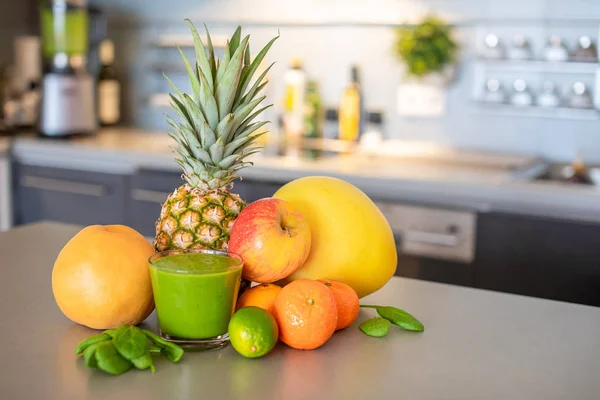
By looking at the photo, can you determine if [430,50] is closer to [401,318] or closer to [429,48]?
[429,48]

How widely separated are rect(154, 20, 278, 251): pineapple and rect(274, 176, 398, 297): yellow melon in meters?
0.10

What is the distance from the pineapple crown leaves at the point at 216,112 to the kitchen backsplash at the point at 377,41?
1858 millimetres

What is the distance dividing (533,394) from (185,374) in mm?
370

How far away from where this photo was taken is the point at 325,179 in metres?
1.06

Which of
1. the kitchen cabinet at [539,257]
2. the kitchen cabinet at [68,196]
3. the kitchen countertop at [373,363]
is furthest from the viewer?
the kitchen cabinet at [68,196]

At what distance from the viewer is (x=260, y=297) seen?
917mm

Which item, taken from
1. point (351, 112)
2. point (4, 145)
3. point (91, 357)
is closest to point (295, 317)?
point (91, 357)

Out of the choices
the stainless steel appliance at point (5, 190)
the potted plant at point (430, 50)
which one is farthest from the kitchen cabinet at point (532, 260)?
the stainless steel appliance at point (5, 190)

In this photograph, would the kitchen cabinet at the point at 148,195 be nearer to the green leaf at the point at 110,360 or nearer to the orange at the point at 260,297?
the orange at the point at 260,297

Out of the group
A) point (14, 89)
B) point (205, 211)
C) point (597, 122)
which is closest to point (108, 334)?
point (205, 211)

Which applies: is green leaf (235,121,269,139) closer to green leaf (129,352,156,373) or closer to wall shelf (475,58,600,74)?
green leaf (129,352,156,373)

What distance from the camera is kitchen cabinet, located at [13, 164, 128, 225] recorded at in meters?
2.81

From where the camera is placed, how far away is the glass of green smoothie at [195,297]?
84 cm

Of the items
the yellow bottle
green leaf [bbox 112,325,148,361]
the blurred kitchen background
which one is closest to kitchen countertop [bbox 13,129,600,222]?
the blurred kitchen background
